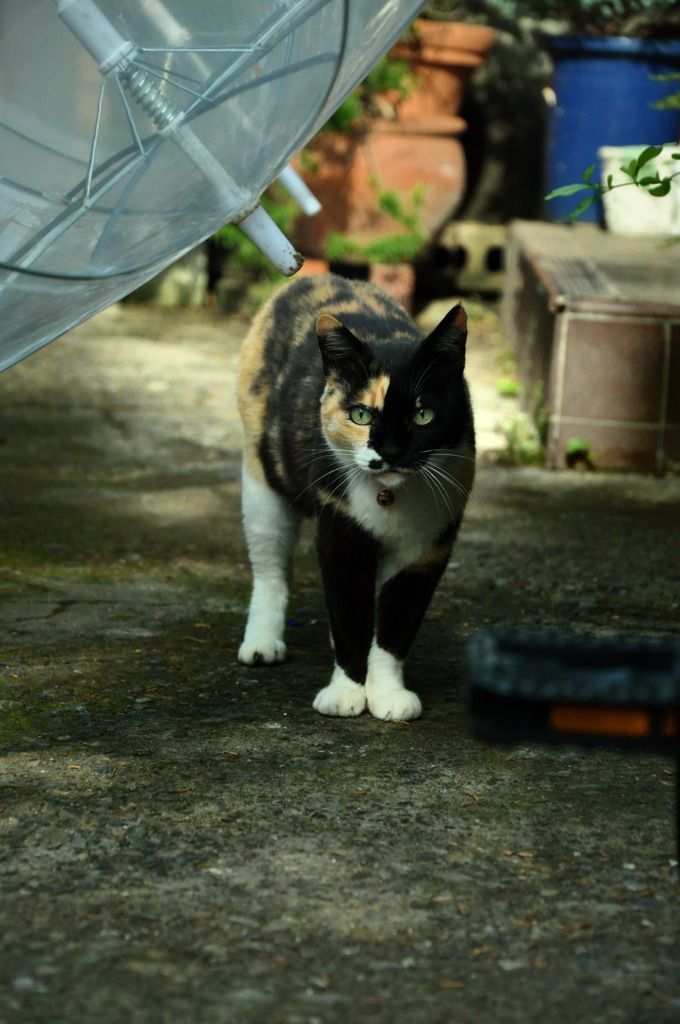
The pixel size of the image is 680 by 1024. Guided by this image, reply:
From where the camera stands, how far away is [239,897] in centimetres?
199

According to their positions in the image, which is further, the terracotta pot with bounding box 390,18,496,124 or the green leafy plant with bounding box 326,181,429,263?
the terracotta pot with bounding box 390,18,496,124

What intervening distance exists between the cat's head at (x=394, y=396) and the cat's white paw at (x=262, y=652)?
58 cm

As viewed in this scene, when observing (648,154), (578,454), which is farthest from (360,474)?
(578,454)

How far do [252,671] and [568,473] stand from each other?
2143mm

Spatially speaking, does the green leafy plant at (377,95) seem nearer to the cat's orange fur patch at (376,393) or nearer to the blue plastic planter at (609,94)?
the blue plastic planter at (609,94)

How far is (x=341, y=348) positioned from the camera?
2.63 meters

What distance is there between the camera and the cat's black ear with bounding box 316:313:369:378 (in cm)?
260

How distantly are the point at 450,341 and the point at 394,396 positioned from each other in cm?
17

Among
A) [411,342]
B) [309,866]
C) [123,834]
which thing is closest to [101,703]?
[123,834]

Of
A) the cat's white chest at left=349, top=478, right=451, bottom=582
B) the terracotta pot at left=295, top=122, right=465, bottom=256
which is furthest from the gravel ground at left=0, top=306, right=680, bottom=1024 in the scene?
the terracotta pot at left=295, top=122, right=465, bottom=256

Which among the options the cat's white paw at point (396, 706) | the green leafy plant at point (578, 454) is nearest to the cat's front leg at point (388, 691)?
the cat's white paw at point (396, 706)

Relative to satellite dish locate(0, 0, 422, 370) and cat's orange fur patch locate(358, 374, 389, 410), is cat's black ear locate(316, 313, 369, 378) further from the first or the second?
satellite dish locate(0, 0, 422, 370)

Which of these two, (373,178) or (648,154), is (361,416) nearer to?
(648,154)

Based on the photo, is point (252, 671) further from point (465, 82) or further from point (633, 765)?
point (465, 82)
